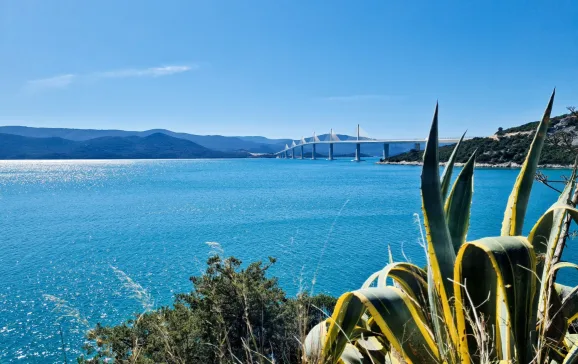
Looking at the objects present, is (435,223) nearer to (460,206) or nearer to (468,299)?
(468,299)

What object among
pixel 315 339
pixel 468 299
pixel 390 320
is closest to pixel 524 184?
pixel 468 299

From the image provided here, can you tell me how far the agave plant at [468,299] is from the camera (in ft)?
3.91

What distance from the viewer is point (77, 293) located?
13898 mm

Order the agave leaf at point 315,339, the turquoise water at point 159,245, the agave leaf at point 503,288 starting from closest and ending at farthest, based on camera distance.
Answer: the agave leaf at point 503,288 → the agave leaf at point 315,339 → the turquoise water at point 159,245

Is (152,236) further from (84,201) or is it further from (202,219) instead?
(84,201)

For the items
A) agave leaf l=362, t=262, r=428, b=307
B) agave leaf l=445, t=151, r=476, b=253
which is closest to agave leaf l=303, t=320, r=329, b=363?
agave leaf l=362, t=262, r=428, b=307

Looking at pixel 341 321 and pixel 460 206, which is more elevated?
pixel 460 206

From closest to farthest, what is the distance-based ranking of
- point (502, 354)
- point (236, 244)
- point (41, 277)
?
1. point (502, 354)
2. point (41, 277)
3. point (236, 244)

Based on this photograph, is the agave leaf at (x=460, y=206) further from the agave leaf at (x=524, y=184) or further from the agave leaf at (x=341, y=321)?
the agave leaf at (x=341, y=321)

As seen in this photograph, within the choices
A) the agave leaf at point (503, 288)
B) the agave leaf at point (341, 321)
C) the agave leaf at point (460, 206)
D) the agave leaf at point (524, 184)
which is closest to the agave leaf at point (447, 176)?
the agave leaf at point (460, 206)

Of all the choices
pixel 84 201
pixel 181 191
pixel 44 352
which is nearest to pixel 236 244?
pixel 44 352

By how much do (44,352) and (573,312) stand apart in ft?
38.0

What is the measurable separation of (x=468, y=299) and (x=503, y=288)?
0.24 m

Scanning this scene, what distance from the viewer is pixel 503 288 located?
1.16 m
